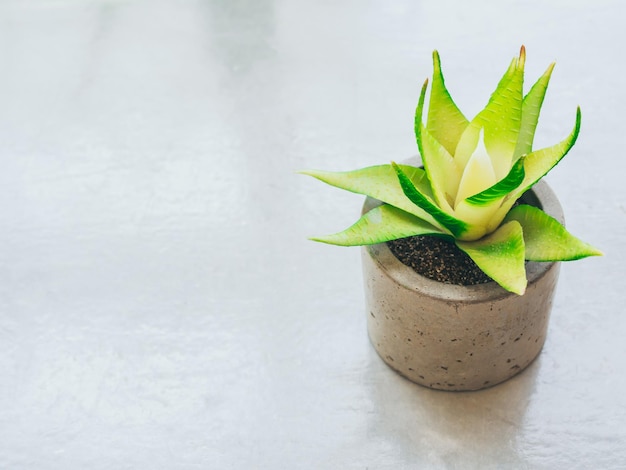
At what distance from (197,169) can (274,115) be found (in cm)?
22

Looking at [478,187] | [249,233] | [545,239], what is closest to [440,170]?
[478,187]

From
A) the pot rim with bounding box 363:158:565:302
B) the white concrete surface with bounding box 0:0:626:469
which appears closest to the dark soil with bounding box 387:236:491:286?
the pot rim with bounding box 363:158:565:302

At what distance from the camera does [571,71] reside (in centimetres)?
188

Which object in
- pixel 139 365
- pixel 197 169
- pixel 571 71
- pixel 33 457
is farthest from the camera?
pixel 571 71

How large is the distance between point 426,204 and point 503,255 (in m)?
0.13

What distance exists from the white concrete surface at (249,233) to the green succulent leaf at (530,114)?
1.33 feet

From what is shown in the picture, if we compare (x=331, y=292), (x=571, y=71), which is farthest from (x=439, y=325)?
(x=571, y=71)

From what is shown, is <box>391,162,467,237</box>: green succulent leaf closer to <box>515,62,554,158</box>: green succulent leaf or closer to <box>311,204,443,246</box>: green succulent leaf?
<box>311,204,443,246</box>: green succulent leaf

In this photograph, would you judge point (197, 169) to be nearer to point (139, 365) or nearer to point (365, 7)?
point (139, 365)

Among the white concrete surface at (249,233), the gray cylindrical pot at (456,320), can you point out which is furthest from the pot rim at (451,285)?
the white concrete surface at (249,233)

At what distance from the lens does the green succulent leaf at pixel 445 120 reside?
1.22m

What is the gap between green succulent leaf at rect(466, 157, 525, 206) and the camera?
1043mm

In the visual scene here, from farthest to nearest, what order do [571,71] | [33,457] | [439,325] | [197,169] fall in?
[571,71]
[197,169]
[33,457]
[439,325]

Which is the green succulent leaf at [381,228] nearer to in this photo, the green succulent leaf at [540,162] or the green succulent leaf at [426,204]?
the green succulent leaf at [426,204]
